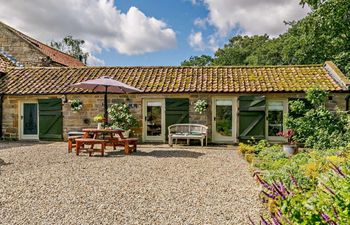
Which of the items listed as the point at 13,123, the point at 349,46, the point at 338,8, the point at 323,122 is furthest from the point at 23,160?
the point at 349,46

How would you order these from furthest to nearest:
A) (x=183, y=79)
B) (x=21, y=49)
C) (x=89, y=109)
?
(x=21, y=49) → (x=183, y=79) → (x=89, y=109)

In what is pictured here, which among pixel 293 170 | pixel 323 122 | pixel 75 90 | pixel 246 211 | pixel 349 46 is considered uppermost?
pixel 349 46

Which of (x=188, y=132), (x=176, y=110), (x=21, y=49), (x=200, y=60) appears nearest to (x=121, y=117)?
(x=176, y=110)

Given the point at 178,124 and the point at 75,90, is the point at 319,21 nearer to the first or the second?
the point at 178,124

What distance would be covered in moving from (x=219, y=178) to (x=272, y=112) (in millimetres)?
7269

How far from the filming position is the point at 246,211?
434 centimetres

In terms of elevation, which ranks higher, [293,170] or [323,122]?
[323,122]

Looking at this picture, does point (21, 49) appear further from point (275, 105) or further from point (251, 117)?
point (275, 105)

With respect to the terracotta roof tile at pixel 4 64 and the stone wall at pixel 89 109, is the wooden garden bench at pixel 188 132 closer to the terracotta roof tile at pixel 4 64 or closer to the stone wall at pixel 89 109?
the stone wall at pixel 89 109

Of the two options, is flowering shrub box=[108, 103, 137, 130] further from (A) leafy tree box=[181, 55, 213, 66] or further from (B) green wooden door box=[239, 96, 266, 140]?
(A) leafy tree box=[181, 55, 213, 66]

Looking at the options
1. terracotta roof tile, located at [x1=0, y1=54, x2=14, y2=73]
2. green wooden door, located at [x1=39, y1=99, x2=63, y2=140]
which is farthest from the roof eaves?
terracotta roof tile, located at [x1=0, y1=54, x2=14, y2=73]

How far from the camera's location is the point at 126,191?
5449 millimetres

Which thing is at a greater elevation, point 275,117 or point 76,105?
point 76,105

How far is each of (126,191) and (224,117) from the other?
8.34 meters
